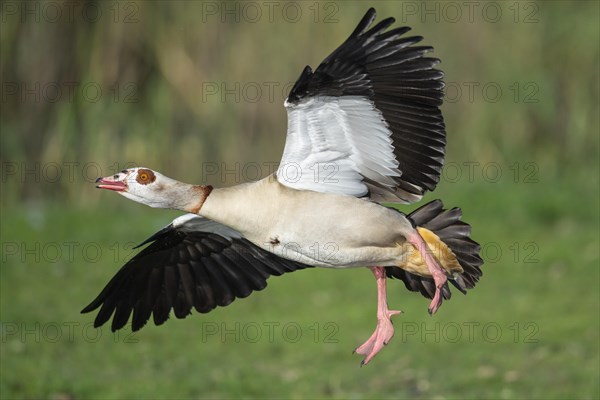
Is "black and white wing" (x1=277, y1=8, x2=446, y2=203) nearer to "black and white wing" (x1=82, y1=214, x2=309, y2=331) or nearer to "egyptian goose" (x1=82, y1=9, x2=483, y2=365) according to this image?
"egyptian goose" (x1=82, y1=9, x2=483, y2=365)

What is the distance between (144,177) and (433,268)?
1.63 meters

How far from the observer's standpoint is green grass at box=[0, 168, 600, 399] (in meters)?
8.37

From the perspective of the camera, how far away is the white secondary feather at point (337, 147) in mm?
6160

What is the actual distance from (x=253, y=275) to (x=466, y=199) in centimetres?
636

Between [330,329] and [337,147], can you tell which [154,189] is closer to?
[337,147]

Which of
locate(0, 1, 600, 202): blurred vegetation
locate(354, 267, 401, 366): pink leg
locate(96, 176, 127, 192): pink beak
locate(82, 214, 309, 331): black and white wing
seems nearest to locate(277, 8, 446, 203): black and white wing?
locate(354, 267, 401, 366): pink leg

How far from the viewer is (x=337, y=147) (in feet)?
21.0

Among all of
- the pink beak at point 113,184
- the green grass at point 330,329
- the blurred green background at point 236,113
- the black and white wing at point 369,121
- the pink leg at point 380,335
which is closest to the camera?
the black and white wing at point 369,121

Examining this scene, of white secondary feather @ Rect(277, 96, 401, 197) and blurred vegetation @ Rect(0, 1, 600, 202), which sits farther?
blurred vegetation @ Rect(0, 1, 600, 202)

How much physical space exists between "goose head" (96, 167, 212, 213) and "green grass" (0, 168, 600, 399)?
2.28 metres

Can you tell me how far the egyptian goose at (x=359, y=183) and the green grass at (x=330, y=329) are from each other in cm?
194

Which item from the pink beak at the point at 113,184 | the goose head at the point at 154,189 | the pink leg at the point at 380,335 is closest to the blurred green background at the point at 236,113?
the pink leg at the point at 380,335

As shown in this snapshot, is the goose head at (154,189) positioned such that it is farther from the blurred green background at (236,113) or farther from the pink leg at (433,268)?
the blurred green background at (236,113)

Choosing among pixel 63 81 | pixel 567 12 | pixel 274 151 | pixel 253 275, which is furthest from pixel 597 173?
pixel 253 275
